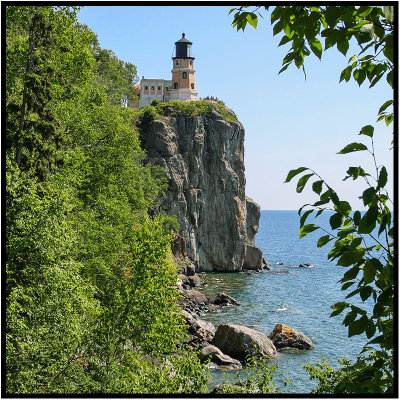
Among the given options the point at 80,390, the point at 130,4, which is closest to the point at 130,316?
the point at 80,390

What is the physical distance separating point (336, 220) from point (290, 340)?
2620 cm

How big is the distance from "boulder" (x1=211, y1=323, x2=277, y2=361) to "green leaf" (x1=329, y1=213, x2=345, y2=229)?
23160 millimetres

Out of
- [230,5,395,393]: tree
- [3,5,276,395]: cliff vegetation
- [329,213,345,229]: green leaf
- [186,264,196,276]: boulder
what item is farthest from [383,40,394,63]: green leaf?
[186,264,196,276]: boulder

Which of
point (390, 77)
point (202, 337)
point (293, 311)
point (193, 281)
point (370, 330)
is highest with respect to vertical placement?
point (390, 77)

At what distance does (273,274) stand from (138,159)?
73.4 ft

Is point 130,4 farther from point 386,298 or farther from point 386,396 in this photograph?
point 386,396

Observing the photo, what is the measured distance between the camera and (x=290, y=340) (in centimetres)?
2738

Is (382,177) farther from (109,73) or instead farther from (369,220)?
(109,73)

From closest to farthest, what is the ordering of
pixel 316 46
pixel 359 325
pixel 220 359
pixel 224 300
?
pixel 359 325, pixel 316 46, pixel 220 359, pixel 224 300

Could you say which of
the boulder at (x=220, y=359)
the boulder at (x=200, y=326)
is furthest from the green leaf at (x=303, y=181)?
the boulder at (x=200, y=326)

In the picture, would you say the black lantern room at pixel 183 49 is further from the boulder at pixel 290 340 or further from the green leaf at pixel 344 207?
the green leaf at pixel 344 207

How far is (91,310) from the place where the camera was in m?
11.8

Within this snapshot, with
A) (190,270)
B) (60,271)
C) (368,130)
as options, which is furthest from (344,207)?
(190,270)

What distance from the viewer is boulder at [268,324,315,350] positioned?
2706cm
